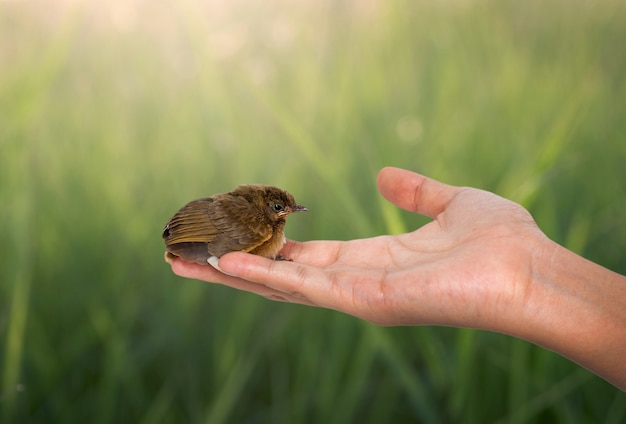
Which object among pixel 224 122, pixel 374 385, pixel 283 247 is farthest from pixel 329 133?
pixel 374 385

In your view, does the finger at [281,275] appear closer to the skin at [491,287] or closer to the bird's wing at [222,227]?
the skin at [491,287]

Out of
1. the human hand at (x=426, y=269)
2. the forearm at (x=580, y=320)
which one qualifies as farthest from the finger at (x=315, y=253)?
the forearm at (x=580, y=320)

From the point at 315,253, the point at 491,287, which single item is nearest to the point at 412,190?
the point at 315,253

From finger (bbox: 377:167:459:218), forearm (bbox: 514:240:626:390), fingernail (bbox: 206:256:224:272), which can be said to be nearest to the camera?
forearm (bbox: 514:240:626:390)

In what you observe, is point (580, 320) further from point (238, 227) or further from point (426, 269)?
point (238, 227)

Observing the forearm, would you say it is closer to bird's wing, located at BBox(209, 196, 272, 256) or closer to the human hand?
the human hand

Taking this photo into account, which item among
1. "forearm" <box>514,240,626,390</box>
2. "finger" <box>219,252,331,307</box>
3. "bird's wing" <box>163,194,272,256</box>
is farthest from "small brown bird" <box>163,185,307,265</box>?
"forearm" <box>514,240,626,390</box>
